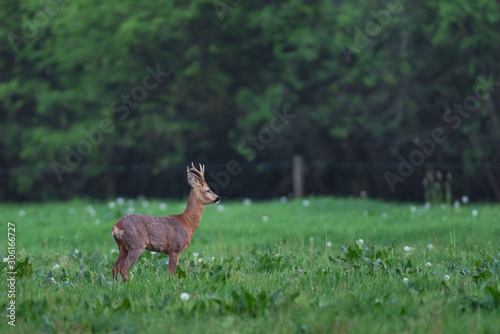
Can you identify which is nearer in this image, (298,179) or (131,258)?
(131,258)

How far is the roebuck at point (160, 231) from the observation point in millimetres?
6102

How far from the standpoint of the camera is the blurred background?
61.3 feet

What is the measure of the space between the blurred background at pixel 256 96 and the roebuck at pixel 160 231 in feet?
36.5

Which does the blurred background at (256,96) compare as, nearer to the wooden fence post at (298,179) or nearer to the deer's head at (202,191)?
the wooden fence post at (298,179)

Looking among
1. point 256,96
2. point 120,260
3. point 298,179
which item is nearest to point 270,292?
point 120,260

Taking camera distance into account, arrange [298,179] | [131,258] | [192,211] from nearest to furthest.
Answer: [131,258] < [192,211] < [298,179]

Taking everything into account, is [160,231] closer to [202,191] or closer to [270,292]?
[202,191]

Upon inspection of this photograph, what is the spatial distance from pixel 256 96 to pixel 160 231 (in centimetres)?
1415

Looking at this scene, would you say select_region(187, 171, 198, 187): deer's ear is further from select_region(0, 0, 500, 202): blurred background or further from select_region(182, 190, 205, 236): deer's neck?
select_region(0, 0, 500, 202): blurred background

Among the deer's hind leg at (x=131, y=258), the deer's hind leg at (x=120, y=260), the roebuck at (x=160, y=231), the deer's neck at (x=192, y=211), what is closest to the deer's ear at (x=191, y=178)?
the roebuck at (x=160, y=231)

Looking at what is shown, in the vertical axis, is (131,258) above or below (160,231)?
below

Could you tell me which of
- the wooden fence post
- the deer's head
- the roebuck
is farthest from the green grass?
the wooden fence post

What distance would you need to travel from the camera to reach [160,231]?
20.5 ft

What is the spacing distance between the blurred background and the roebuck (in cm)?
1114
